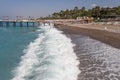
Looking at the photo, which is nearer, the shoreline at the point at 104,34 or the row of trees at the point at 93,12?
the shoreline at the point at 104,34

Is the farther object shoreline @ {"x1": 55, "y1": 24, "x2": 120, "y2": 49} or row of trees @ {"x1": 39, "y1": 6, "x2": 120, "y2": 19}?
row of trees @ {"x1": 39, "y1": 6, "x2": 120, "y2": 19}

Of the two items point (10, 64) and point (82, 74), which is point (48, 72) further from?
point (10, 64)

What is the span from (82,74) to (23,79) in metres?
2.75

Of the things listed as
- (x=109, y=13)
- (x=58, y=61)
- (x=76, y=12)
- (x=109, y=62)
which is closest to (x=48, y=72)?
(x=58, y=61)

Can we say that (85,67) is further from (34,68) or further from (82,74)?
(34,68)

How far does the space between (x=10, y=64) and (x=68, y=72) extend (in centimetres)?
592

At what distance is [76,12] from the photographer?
146 meters

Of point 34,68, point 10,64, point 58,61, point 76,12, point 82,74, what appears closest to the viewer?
point 82,74

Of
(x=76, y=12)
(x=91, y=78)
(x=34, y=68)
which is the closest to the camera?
(x=91, y=78)

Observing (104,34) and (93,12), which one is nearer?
(104,34)

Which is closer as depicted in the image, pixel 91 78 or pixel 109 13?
pixel 91 78

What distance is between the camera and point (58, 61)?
50.2ft

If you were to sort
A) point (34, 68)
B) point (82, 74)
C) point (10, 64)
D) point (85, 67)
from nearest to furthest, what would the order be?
point (82, 74) < point (85, 67) < point (34, 68) < point (10, 64)

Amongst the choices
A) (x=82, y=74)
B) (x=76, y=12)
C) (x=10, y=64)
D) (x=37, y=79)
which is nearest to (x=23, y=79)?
(x=37, y=79)
